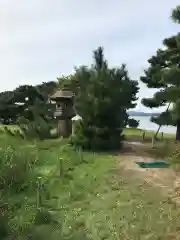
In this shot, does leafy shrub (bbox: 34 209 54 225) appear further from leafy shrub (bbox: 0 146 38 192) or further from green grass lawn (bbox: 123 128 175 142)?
green grass lawn (bbox: 123 128 175 142)

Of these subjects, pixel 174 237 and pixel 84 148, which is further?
pixel 84 148

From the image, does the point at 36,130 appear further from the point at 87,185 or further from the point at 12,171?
the point at 12,171

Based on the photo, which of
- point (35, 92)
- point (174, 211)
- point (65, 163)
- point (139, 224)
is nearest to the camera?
point (139, 224)

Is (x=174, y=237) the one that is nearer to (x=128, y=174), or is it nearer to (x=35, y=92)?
(x=128, y=174)

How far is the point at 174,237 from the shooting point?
4324 mm

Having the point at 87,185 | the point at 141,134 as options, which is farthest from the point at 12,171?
the point at 141,134

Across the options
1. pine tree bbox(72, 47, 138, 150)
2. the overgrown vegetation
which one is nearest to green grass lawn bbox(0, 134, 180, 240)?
the overgrown vegetation

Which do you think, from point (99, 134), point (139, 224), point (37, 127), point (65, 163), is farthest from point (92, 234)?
point (37, 127)

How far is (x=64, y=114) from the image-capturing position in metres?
14.6

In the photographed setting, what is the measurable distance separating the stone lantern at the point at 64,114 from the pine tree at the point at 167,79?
3823 millimetres

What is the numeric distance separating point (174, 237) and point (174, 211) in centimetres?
99

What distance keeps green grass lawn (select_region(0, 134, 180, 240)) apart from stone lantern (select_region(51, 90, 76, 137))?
6.21 metres

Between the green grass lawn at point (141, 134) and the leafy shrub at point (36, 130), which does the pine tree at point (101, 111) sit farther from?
the green grass lawn at point (141, 134)

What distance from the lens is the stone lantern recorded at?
47.7 feet
